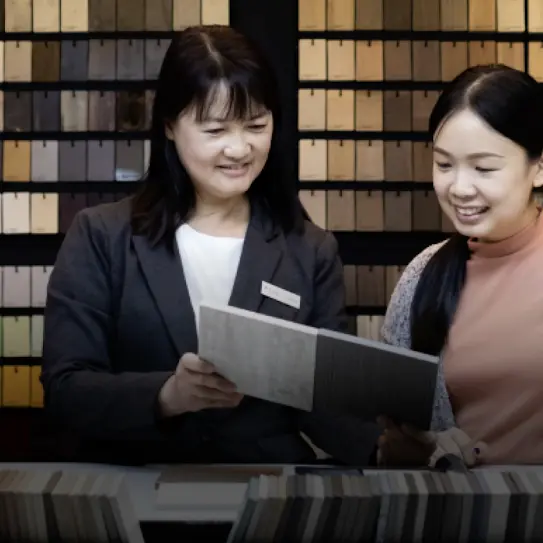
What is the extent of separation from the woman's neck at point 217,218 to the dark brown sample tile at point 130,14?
220cm

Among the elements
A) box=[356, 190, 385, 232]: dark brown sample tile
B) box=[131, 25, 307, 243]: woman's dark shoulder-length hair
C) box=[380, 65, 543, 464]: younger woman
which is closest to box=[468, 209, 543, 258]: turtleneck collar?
box=[380, 65, 543, 464]: younger woman

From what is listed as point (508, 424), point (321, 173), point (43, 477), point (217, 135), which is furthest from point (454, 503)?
point (321, 173)

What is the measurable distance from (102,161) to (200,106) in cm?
224

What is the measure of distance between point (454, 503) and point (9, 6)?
3634 millimetres

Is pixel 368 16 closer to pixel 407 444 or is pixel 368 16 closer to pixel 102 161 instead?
pixel 102 161

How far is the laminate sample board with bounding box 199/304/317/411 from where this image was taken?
1.40 metres

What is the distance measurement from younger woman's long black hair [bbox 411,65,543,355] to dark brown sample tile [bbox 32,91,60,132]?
8.00ft

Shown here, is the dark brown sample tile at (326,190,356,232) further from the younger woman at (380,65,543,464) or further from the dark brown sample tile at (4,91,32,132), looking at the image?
the younger woman at (380,65,543,464)

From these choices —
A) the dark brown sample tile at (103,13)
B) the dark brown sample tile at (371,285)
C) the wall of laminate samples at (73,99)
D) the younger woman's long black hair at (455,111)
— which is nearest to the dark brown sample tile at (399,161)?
the dark brown sample tile at (371,285)

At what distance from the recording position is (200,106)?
5.74 feet

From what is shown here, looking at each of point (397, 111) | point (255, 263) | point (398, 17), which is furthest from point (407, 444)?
point (398, 17)

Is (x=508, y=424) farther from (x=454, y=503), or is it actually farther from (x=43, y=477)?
(x=43, y=477)

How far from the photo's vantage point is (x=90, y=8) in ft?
12.7

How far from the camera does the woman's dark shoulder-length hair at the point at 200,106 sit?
1.75 meters
